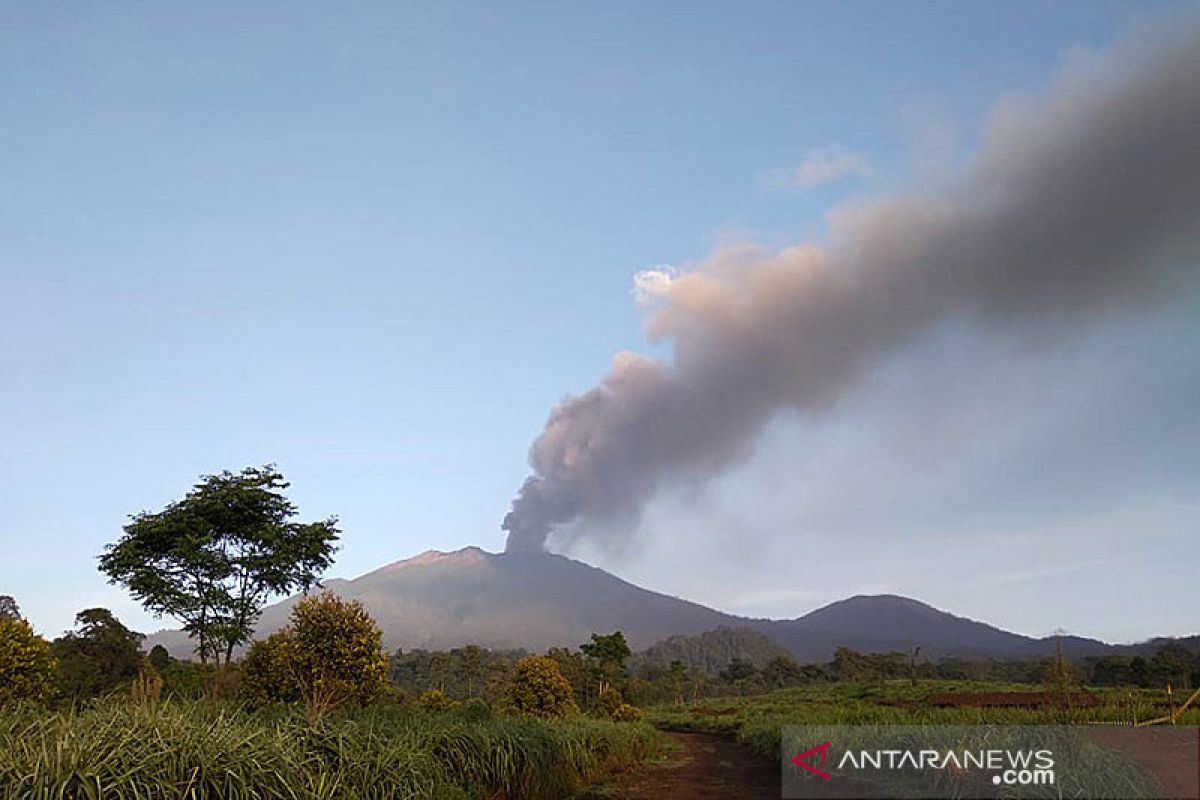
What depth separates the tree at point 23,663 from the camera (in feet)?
54.4

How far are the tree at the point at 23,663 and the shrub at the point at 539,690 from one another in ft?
33.3

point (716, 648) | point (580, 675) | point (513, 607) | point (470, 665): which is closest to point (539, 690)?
point (580, 675)

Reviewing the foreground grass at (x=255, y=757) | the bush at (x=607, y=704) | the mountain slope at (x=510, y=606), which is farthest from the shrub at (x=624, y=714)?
the mountain slope at (x=510, y=606)

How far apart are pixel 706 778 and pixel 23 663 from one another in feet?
44.6

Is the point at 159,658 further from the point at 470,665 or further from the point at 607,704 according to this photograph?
the point at 470,665

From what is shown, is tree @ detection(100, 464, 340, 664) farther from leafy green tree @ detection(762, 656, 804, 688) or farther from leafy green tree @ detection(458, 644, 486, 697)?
leafy green tree @ detection(762, 656, 804, 688)

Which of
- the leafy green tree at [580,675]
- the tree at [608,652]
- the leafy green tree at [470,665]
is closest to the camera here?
the leafy green tree at [580,675]

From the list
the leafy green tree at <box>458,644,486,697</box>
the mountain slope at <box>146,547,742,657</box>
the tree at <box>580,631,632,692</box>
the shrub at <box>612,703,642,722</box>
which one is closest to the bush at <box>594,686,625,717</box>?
the shrub at <box>612,703,642,722</box>

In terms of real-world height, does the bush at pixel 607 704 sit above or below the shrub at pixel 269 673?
below

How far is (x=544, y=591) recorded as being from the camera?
16450 centimetres

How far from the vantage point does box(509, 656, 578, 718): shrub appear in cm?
2136

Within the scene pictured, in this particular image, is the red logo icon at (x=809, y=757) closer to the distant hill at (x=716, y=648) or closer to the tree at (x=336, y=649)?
the tree at (x=336, y=649)

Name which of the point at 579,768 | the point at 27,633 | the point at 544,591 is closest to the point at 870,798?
the point at 579,768

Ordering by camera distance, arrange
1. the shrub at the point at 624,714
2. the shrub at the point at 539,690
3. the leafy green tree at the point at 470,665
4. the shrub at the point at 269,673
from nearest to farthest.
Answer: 1. the shrub at the point at 269,673
2. the shrub at the point at 539,690
3. the shrub at the point at 624,714
4. the leafy green tree at the point at 470,665
